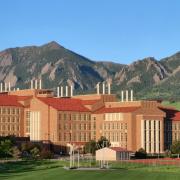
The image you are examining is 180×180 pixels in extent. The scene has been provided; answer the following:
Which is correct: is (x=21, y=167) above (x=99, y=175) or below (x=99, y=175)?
below

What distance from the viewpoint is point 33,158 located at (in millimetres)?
197250

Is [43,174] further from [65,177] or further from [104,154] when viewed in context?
[104,154]

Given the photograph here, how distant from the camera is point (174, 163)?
16325cm

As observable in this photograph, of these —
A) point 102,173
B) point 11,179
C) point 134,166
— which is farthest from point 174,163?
point 11,179

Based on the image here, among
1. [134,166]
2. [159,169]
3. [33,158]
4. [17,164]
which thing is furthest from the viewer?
[33,158]

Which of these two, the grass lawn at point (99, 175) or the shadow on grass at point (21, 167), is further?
the shadow on grass at point (21, 167)

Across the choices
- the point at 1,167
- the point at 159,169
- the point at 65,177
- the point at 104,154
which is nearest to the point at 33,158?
the point at 104,154

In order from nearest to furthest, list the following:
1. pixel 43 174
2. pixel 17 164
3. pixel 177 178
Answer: pixel 177 178 → pixel 43 174 → pixel 17 164

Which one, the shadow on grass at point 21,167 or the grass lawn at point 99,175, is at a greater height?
the grass lawn at point 99,175

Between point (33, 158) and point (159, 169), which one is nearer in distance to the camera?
point (159, 169)

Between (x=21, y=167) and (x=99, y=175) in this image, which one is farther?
(x=21, y=167)

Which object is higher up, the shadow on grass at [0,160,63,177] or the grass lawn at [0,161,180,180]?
the grass lawn at [0,161,180,180]

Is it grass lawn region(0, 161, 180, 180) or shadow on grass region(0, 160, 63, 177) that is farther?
shadow on grass region(0, 160, 63, 177)

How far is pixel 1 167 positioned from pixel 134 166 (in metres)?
29.4
